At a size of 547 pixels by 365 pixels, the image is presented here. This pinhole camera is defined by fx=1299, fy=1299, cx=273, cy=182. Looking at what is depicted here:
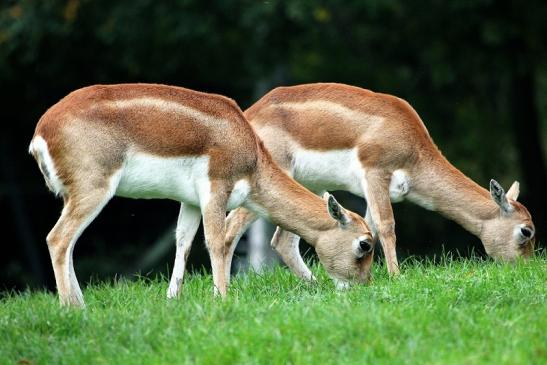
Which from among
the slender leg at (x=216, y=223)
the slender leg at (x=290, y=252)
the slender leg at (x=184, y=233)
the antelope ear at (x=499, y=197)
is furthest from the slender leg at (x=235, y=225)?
the antelope ear at (x=499, y=197)

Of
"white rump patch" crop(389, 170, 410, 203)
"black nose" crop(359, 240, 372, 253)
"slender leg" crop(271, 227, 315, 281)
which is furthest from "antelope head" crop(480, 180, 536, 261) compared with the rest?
"slender leg" crop(271, 227, 315, 281)

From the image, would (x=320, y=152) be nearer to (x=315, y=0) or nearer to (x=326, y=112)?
(x=326, y=112)

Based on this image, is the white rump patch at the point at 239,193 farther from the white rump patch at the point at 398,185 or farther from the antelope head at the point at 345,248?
the white rump patch at the point at 398,185

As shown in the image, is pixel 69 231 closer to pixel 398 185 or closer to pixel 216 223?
pixel 216 223

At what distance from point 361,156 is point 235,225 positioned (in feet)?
4.46

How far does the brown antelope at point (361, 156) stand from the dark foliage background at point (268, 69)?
715cm

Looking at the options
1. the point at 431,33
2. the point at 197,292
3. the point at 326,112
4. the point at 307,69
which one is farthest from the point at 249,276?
the point at 307,69

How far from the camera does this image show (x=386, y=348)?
330 inches

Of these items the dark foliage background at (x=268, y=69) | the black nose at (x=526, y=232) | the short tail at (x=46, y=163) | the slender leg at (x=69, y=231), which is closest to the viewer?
the slender leg at (x=69, y=231)

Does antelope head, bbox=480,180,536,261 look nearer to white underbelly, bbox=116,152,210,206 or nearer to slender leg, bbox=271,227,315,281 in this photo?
slender leg, bbox=271,227,315,281

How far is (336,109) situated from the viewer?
12375mm

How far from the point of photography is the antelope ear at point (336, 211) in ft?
36.2

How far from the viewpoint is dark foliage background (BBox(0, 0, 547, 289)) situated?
2039 cm

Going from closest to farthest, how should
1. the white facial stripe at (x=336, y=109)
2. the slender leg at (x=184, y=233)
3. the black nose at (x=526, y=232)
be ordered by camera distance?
the slender leg at (x=184, y=233) → the black nose at (x=526, y=232) → the white facial stripe at (x=336, y=109)
